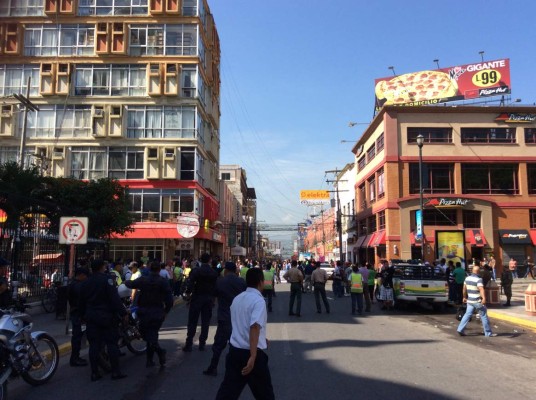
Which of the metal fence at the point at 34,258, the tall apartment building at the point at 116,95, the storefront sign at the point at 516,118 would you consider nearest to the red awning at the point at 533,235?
the storefront sign at the point at 516,118

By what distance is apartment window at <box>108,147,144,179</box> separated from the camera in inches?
1551

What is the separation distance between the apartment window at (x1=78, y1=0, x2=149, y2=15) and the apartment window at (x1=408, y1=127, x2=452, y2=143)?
81.6 feet

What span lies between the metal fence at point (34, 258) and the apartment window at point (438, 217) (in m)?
29.9

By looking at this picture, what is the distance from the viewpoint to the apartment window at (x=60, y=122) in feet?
131

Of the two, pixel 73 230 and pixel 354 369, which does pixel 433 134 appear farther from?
pixel 354 369

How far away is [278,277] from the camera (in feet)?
131

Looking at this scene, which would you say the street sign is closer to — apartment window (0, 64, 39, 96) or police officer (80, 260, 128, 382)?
police officer (80, 260, 128, 382)

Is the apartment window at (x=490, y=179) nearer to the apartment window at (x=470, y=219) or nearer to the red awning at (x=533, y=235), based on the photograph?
the apartment window at (x=470, y=219)

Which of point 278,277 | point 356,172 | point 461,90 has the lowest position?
point 278,277

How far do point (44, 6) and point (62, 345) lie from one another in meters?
38.1

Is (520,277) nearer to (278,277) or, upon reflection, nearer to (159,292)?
(278,277)

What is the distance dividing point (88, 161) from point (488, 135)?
34.0 metres

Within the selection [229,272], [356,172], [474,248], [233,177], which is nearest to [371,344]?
A: [229,272]

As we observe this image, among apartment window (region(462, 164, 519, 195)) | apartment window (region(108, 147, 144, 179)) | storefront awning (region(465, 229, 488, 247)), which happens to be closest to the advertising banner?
storefront awning (region(465, 229, 488, 247))
